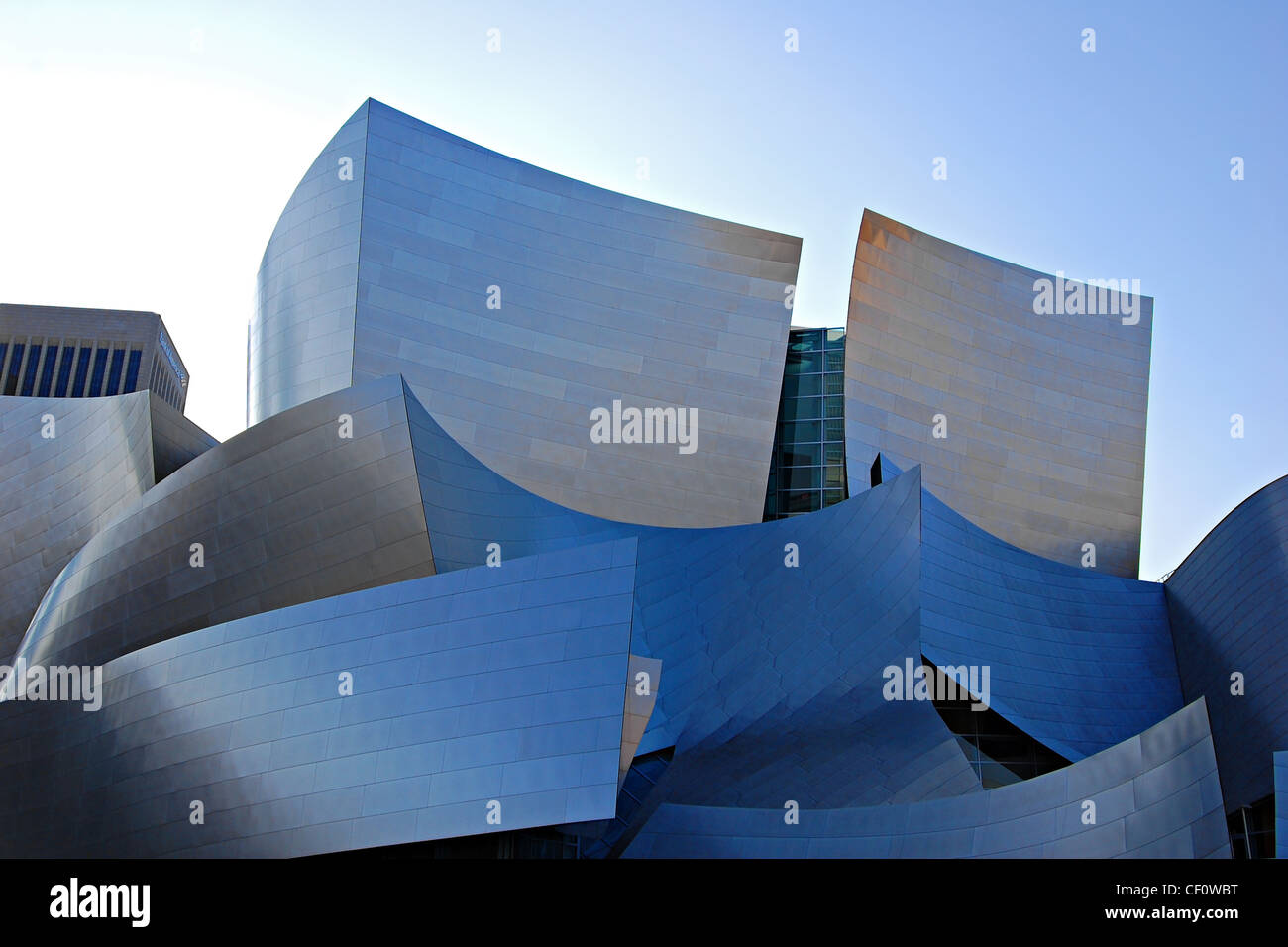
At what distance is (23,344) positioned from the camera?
73.9 metres

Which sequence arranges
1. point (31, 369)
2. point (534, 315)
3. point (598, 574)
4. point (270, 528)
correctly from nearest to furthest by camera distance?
point (598, 574), point (270, 528), point (534, 315), point (31, 369)

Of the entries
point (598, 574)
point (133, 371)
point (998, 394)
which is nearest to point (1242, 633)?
point (998, 394)

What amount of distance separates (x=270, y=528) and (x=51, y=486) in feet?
25.2

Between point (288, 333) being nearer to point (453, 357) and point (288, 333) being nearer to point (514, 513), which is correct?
point (453, 357)

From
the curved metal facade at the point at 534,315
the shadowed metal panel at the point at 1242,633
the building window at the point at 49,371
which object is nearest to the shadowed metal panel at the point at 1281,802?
the shadowed metal panel at the point at 1242,633

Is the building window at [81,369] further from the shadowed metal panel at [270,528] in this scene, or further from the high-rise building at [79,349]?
the shadowed metal panel at [270,528]

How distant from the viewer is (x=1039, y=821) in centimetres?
1015

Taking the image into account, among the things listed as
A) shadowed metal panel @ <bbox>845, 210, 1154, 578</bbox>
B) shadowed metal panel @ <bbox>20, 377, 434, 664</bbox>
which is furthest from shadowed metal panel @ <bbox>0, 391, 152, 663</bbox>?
shadowed metal panel @ <bbox>845, 210, 1154, 578</bbox>

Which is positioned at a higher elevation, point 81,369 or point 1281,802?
point 81,369

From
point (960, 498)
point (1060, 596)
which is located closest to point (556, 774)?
point (1060, 596)

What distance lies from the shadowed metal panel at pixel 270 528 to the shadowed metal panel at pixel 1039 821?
13.2ft

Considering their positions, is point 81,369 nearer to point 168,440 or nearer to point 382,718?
point 168,440

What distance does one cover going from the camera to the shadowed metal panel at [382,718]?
968cm
